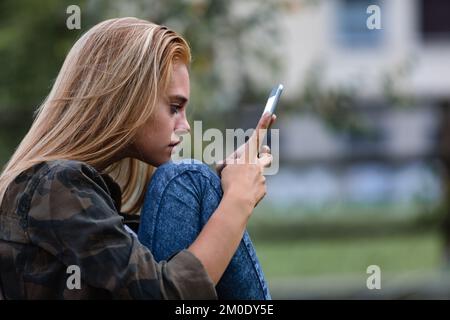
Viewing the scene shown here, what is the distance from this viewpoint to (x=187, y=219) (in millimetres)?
1955

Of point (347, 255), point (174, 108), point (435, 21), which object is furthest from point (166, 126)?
point (435, 21)

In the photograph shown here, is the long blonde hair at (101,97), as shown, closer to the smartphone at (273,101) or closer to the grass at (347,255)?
the smartphone at (273,101)

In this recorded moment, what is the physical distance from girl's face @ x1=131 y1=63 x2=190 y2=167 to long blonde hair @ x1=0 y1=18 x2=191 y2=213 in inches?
1.0

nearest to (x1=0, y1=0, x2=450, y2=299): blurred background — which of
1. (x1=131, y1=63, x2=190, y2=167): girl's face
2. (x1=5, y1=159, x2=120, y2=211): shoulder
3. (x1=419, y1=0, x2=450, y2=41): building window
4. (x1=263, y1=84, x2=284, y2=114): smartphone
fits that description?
(x1=419, y1=0, x2=450, y2=41): building window

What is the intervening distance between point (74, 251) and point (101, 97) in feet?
1.07

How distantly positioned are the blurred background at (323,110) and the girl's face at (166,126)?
2865mm

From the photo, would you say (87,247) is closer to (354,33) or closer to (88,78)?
(88,78)

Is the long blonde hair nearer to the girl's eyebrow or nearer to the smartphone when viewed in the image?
the girl's eyebrow

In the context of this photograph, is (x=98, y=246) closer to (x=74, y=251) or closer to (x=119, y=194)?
(x=74, y=251)

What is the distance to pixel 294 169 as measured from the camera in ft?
88.6

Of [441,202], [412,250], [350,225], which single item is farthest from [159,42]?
[350,225]

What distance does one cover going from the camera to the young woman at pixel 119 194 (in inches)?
71.0

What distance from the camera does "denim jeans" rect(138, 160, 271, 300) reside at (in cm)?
196

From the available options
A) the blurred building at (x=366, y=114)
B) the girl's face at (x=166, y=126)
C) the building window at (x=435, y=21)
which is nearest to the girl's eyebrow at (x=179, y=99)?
the girl's face at (x=166, y=126)
